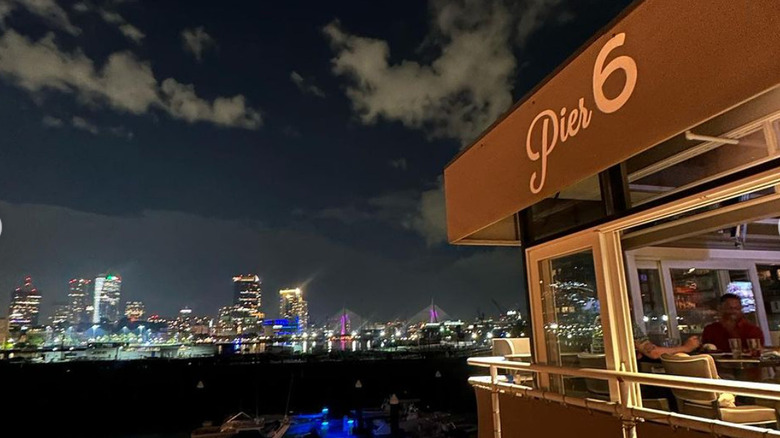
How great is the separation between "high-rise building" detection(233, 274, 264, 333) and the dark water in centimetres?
12254

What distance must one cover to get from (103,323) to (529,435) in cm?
19939

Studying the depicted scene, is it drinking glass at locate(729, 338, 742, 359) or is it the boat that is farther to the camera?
the boat

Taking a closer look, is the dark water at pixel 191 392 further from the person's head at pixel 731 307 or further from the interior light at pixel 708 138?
the interior light at pixel 708 138

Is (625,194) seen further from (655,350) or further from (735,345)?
(735,345)

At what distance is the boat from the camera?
81.2 feet

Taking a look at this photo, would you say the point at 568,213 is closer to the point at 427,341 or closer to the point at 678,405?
the point at 678,405

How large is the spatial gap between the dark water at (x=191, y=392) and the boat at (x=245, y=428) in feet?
22.3

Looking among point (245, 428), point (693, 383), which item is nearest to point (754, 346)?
point (693, 383)

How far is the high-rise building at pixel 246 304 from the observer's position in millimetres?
179875

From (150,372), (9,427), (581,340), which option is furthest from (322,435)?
(150,372)

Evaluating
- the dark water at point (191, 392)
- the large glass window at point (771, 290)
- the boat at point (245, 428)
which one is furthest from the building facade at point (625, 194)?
the dark water at point (191, 392)

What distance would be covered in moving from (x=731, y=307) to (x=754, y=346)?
476mm

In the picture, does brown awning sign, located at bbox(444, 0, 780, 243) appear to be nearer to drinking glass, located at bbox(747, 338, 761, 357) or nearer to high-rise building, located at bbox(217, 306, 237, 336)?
drinking glass, located at bbox(747, 338, 761, 357)

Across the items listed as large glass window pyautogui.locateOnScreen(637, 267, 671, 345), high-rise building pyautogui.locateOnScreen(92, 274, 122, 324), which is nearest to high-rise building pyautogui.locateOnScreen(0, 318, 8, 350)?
high-rise building pyautogui.locateOnScreen(92, 274, 122, 324)
